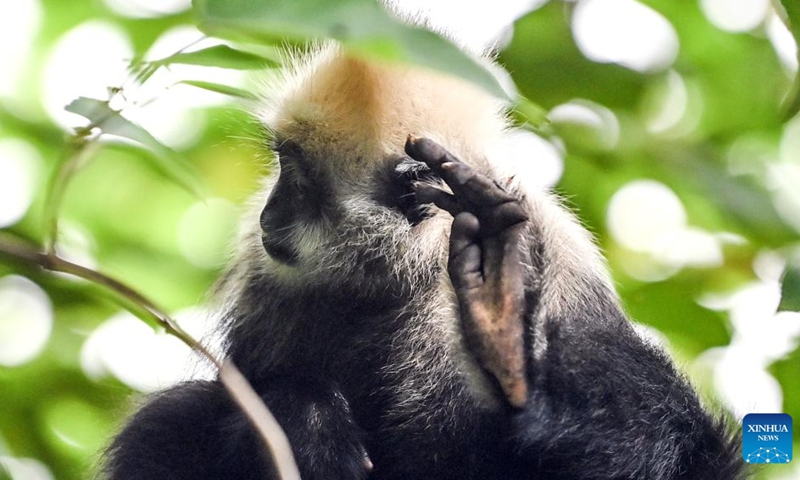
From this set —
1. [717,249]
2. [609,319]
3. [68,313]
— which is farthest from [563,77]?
[68,313]

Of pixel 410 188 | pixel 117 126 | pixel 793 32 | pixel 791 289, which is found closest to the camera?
pixel 117 126

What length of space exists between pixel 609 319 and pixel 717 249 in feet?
Answer: 2.11

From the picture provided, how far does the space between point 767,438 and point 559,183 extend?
0.88m

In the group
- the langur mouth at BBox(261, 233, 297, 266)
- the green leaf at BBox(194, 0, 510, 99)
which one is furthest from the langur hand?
the green leaf at BBox(194, 0, 510, 99)

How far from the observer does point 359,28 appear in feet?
3.14

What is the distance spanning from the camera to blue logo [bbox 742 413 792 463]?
87.3 inches

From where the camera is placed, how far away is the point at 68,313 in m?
2.86

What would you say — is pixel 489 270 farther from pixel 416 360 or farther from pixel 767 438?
pixel 767 438

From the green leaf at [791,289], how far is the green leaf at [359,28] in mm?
892

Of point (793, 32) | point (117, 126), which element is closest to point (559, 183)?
point (793, 32)

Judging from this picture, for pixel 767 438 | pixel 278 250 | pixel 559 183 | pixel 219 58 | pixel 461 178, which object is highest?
pixel 219 58

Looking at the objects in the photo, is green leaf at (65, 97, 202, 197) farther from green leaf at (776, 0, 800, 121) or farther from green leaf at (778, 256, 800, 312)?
green leaf at (776, 0, 800, 121)

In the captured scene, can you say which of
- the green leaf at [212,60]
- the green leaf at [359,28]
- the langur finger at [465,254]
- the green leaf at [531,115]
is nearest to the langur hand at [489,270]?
the langur finger at [465,254]

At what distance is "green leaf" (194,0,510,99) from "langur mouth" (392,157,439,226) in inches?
50.0
